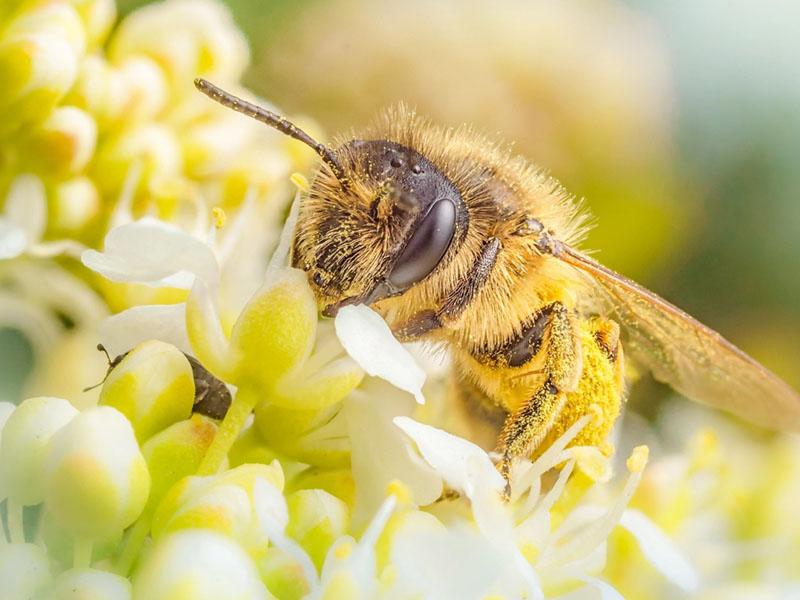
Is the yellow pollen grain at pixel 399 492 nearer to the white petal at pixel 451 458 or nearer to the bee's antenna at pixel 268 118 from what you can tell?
the white petal at pixel 451 458

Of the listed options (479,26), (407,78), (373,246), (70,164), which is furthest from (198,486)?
(479,26)

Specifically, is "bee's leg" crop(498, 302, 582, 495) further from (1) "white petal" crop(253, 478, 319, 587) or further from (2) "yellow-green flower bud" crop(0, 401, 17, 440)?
(2) "yellow-green flower bud" crop(0, 401, 17, 440)

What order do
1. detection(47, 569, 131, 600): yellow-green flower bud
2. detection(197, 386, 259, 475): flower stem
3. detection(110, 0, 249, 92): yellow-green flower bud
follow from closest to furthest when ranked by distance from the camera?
1. detection(47, 569, 131, 600): yellow-green flower bud
2. detection(197, 386, 259, 475): flower stem
3. detection(110, 0, 249, 92): yellow-green flower bud

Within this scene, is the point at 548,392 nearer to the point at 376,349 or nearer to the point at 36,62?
the point at 376,349

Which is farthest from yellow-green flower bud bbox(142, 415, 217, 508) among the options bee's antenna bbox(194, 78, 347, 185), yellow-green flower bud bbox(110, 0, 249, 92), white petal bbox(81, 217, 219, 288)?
yellow-green flower bud bbox(110, 0, 249, 92)

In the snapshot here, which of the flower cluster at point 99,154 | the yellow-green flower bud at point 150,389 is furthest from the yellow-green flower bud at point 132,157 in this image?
the yellow-green flower bud at point 150,389

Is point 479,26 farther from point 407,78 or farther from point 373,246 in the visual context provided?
point 373,246
